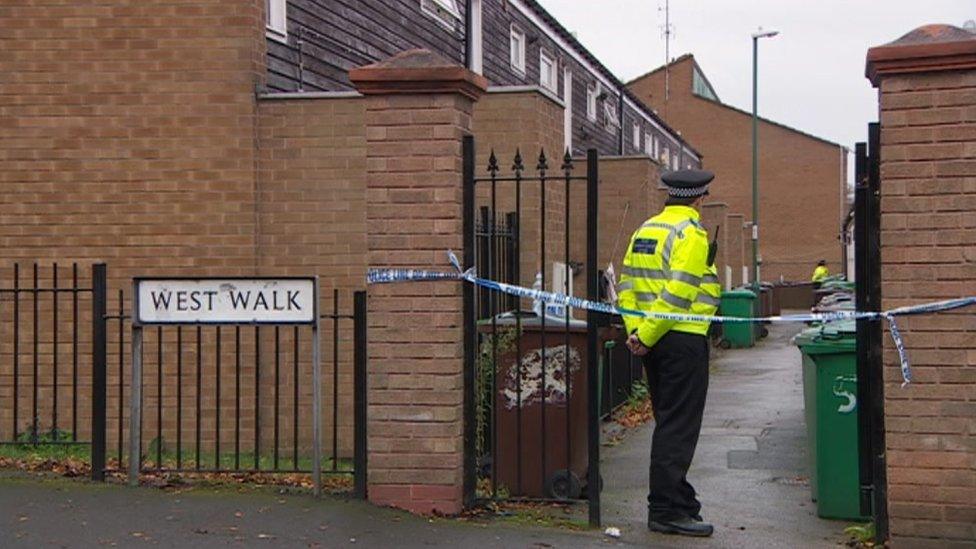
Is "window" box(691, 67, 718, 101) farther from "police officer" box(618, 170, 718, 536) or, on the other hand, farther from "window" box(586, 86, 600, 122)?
"police officer" box(618, 170, 718, 536)

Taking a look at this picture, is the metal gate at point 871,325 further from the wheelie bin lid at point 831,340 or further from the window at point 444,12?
the window at point 444,12

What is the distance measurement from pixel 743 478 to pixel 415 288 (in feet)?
10.4

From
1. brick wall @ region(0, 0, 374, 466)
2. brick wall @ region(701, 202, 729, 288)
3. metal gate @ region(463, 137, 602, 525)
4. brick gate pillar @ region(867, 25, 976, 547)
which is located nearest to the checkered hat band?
metal gate @ region(463, 137, 602, 525)

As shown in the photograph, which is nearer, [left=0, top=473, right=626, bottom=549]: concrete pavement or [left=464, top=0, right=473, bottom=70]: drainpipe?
[left=0, top=473, right=626, bottom=549]: concrete pavement

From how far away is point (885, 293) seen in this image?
6.40 m

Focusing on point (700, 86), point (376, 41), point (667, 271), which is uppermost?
point (700, 86)

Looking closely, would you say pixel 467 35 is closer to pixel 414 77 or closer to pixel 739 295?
pixel 739 295

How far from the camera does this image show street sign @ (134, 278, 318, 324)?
7.26 meters

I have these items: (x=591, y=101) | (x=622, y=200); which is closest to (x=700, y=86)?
(x=591, y=101)

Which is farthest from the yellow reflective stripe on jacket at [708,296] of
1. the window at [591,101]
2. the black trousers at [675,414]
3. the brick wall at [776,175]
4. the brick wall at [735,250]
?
the brick wall at [776,175]

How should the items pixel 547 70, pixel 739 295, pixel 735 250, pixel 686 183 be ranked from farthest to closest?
pixel 735 250
pixel 547 70
pixel 739 295
pixel 686 183

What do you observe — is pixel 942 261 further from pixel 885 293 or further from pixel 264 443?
pixel 264 443

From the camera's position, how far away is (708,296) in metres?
6.69

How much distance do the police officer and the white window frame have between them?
15.5 m
